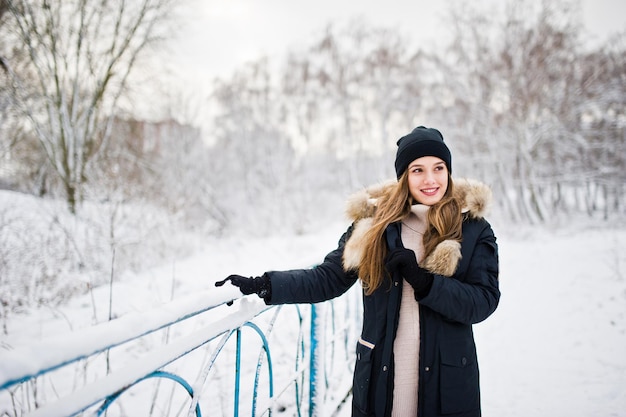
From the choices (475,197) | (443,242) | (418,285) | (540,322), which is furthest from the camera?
(540,322)

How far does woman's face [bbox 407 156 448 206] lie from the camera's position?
1.47m

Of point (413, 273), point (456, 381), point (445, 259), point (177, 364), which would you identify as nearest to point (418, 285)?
point (413, 273)

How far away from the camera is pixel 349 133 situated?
19.2 metres

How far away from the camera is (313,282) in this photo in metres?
1.48

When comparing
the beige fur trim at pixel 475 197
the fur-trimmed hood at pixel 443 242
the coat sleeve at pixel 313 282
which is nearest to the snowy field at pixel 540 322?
the coat sleeve at pixel 313 282

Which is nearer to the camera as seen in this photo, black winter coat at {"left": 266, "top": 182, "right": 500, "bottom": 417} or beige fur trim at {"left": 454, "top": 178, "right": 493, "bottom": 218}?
black winter coat at {"left": 266, "top": 182, "right": 500, "bottom": 417}

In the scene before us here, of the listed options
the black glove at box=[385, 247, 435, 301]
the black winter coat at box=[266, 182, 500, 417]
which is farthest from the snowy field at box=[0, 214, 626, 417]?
the black glove at box=[385, 247, 435, 301]

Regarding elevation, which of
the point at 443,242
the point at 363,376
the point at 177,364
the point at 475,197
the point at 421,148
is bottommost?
the point at 177,364

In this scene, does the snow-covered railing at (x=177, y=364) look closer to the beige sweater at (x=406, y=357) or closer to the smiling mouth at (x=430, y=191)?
the beige sweater at (x=406, y=357)

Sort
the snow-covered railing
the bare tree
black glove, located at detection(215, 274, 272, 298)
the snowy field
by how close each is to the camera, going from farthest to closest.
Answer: the bare tree < the snowy field < black glove, located at detection(215, 274, 272, 298) < the snow-covered railing

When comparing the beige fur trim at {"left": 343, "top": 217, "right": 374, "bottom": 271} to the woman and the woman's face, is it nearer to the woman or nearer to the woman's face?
the woman

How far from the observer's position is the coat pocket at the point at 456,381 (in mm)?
1239

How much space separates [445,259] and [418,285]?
6.9 inches

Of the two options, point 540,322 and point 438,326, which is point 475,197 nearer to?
point 438,326
